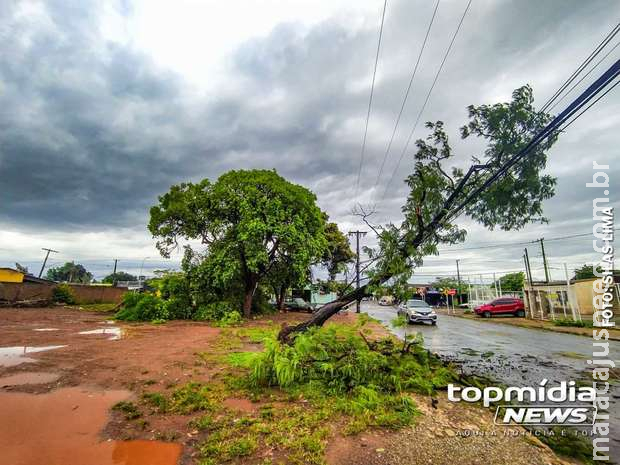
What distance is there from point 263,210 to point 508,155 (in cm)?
1380

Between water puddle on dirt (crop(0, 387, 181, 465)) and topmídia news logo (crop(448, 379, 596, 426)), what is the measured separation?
4902 mm

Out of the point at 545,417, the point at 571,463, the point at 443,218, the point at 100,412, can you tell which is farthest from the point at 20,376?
the point at 443,218

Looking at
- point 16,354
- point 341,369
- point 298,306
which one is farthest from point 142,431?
point 298,306

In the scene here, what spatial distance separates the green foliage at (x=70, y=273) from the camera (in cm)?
7398

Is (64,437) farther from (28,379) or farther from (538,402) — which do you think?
(538,402)

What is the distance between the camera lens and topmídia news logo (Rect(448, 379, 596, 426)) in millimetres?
4711

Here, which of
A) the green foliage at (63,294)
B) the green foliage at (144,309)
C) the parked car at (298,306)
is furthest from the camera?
the parked car at (298,306)

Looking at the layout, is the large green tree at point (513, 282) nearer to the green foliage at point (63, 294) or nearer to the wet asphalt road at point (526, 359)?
the wet asphalt road at point (526, 359)

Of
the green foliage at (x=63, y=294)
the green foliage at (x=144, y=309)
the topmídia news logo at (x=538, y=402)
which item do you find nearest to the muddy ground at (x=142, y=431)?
the topmídia news logo at (x=538, y=402)

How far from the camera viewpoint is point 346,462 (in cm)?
328

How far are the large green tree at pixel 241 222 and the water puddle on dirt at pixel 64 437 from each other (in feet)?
43.1

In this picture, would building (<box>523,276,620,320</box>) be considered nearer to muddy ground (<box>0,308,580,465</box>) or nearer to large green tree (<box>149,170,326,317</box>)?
large green tree (<box>149,170,326,317</box>)

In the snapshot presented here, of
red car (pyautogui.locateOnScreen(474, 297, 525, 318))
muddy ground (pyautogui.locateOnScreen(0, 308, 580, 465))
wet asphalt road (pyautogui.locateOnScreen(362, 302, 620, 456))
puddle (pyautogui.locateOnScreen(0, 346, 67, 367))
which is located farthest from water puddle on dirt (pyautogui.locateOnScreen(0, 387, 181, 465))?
red car (pyautogui.locateOnScreen(474, 297, 525, 318))

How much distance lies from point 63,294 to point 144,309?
1480 cm
